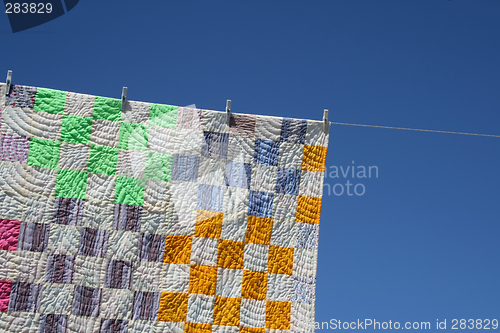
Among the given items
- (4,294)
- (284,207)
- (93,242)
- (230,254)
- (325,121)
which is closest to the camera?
(4,294)

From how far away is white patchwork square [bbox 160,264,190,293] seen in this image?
287 cm

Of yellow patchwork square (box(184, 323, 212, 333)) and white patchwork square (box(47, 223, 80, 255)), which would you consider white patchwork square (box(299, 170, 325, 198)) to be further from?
white patchwork square (box(47, 223, 80, 255))

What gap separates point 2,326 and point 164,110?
1.33m

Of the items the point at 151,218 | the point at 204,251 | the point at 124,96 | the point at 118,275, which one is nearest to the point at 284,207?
the point at 204,251

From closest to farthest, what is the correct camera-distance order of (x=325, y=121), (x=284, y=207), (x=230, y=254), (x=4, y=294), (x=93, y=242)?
(x=4, y=294) → (x=93, y=242) → (x=230, y=254) → (x=284, y=207) → (x=325, y=121)

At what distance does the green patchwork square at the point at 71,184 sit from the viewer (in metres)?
2.86

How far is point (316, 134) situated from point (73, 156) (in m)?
1.30

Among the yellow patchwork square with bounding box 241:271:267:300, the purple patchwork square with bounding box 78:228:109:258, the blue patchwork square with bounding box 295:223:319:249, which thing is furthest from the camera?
the blue patchwork square with bounding box 295:223:319:249

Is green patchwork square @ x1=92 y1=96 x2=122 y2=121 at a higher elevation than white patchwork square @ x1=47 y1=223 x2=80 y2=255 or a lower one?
higher

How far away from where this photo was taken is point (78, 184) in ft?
9.45

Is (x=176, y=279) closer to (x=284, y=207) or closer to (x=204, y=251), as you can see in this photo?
(x=204, y=251)

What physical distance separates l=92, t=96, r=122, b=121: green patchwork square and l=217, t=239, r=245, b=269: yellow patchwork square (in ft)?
2.82

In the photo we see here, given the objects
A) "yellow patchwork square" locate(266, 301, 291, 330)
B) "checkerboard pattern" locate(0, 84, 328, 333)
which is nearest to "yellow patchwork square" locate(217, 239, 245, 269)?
"checkerboard pattern" locate(0, 84, 328, 333)

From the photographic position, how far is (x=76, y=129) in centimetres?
293
